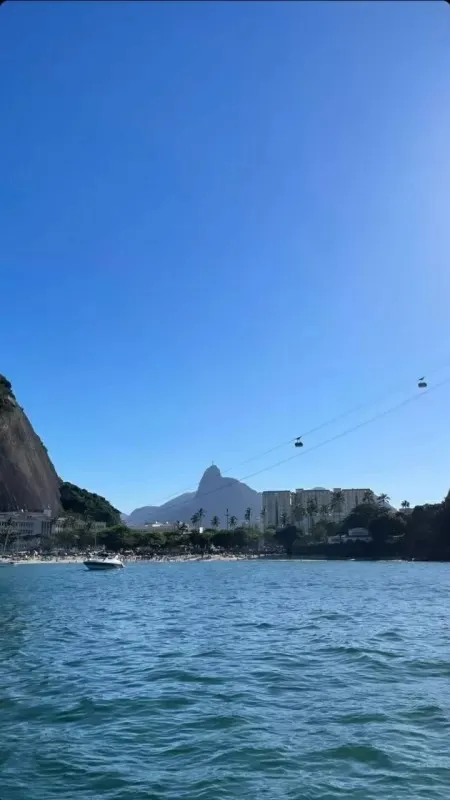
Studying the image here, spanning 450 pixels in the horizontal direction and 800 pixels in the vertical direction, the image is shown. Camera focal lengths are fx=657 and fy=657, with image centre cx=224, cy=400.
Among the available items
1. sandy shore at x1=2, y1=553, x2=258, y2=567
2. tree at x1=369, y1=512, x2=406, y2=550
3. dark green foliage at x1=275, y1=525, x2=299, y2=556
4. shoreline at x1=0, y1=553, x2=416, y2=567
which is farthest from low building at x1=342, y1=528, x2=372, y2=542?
sandy shore at x1=2, y1=553, x2=258, y2=567

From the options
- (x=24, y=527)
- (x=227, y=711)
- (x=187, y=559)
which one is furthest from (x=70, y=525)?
(x=227, y=711)

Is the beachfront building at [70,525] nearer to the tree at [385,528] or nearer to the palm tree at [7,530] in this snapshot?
the palm tree at [7,530]

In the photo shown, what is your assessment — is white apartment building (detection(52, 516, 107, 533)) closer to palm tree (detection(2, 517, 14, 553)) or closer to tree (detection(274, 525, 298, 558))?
palm tree (detection(2, 517, 14, 553))

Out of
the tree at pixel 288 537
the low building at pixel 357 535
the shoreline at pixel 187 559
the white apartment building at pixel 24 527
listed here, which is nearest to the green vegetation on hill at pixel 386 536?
the tree at pixel 288 537

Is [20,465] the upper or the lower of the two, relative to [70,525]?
upper

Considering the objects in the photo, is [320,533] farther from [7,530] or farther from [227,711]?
[227,711]

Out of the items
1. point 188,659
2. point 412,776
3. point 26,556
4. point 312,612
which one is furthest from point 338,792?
point 26,556
